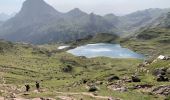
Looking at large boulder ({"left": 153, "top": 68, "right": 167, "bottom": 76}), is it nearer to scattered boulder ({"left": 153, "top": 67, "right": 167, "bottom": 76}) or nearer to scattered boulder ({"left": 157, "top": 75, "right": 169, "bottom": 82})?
scattered boulder ({"left": 153, "top": 67, "right": 167, "bottom": 76})

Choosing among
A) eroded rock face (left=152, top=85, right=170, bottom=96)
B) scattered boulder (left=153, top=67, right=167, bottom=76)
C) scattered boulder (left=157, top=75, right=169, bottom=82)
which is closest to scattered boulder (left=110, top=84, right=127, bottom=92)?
eroded rock face (left=152, top=85, right=170, bottom=96)

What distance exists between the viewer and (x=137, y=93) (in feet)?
224

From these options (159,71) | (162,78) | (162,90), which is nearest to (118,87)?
(162,90)

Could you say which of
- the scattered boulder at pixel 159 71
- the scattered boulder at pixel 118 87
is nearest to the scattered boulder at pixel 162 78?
the scattered boulder at pixel 159 71

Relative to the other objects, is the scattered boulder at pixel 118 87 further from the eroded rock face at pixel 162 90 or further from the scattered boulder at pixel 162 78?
the scattered boulder at pixel 162 78

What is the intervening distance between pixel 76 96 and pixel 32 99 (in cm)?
805

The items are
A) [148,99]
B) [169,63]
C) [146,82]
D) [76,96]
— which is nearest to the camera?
[76,96]

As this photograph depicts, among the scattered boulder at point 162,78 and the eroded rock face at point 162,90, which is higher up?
the scattered boulder at point 162,78

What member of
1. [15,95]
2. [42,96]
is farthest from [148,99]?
[15,95]

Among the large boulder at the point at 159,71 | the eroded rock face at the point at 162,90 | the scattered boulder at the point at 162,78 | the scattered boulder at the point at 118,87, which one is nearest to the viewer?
the eroded rock face at the point at 162,90

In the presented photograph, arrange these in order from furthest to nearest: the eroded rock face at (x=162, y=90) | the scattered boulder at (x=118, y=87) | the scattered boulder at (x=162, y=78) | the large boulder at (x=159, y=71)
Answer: the large boulder at (x=159, y=71) < the scattered boulder at (x=162, y=78) < the scattered boulder at (x=118, y=87) < the eroded rock face at (x=162, y=90)

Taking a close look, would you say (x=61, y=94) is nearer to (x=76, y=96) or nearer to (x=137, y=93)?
(x=76, y=96)

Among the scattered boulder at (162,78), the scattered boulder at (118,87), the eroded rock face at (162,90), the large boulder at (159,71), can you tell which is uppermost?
the large boulder at (159,71)

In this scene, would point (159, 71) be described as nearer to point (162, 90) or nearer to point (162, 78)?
Answer: point (162, 78)
